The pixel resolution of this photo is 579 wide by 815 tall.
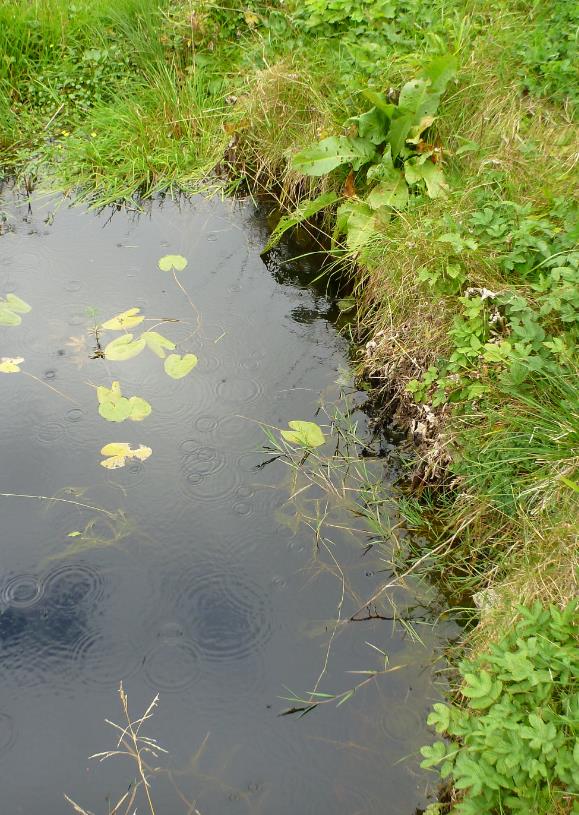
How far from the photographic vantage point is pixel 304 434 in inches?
109

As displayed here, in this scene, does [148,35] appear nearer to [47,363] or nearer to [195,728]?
[47,363]

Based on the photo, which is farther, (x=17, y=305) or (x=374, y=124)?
(x=374, y=124)

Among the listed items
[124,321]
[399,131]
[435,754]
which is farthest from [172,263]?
[435,754]

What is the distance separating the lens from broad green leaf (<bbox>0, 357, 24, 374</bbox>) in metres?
2.95

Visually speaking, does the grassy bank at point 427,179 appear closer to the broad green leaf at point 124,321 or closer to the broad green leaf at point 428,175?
the broad green leaf at point 428,175

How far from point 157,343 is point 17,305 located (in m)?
0.68

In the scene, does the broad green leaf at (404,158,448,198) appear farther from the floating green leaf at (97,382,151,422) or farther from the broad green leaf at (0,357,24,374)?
the broad green leaf at (0,357,24,374)

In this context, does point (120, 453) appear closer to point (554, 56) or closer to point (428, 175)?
point (428, 175)

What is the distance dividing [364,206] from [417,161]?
0.31 metres

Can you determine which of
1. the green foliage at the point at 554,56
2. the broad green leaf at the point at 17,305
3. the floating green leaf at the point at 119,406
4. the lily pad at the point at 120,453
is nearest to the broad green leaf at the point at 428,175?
the green foliage at the point at 554,56

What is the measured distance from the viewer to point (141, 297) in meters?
3.32

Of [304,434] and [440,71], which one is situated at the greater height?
[440,71]

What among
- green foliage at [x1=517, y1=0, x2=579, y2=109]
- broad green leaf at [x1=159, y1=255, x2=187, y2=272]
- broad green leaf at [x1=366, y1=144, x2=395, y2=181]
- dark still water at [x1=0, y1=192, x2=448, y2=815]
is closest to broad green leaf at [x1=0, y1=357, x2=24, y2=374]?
dark still water at [x1=0, y1=192, x2=448, y2=815]

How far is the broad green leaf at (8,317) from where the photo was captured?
3135 mm
